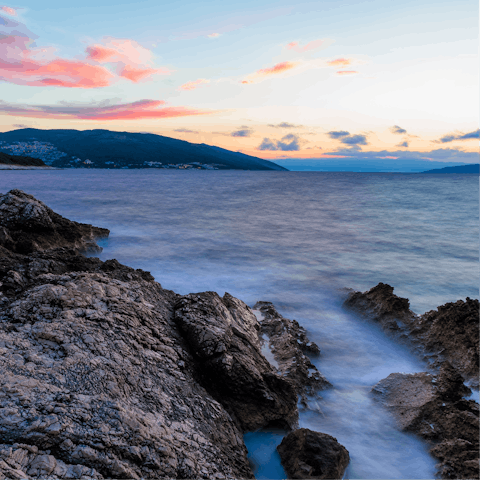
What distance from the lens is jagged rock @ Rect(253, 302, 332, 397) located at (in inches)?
221

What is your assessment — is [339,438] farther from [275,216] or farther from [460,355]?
[275,216]

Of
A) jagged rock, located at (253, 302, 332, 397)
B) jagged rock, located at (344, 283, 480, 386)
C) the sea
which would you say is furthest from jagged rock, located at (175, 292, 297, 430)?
jagged rock, located at (344, 283, 480, 386)

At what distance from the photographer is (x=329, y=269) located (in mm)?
12828

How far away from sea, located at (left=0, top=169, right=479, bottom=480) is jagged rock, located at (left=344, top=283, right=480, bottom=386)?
1.08 feet

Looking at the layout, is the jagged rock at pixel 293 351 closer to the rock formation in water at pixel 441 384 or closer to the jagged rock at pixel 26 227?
the rock formation in water at pixel 441 384

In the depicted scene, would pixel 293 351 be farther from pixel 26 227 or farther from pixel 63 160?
pixel 63 160

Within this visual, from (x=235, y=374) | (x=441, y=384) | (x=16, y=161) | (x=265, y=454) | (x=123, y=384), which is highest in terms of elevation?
(x=16, y=161)

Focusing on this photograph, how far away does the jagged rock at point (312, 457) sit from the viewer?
3.78 meters

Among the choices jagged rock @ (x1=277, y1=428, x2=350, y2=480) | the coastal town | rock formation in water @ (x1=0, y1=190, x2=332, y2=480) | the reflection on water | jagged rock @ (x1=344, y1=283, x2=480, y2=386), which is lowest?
the reflection on water

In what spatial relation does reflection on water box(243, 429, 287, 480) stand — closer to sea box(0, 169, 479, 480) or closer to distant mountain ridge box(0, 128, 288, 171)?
sea box(0, 169, 479, 480)

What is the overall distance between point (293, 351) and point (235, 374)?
2.24 meters

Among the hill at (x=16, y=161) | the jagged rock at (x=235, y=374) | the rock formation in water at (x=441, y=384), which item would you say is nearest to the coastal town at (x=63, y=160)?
the hill at (x=16, y=161)

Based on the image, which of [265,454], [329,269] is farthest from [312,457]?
[329,269]

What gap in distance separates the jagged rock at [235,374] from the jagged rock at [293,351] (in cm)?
77
